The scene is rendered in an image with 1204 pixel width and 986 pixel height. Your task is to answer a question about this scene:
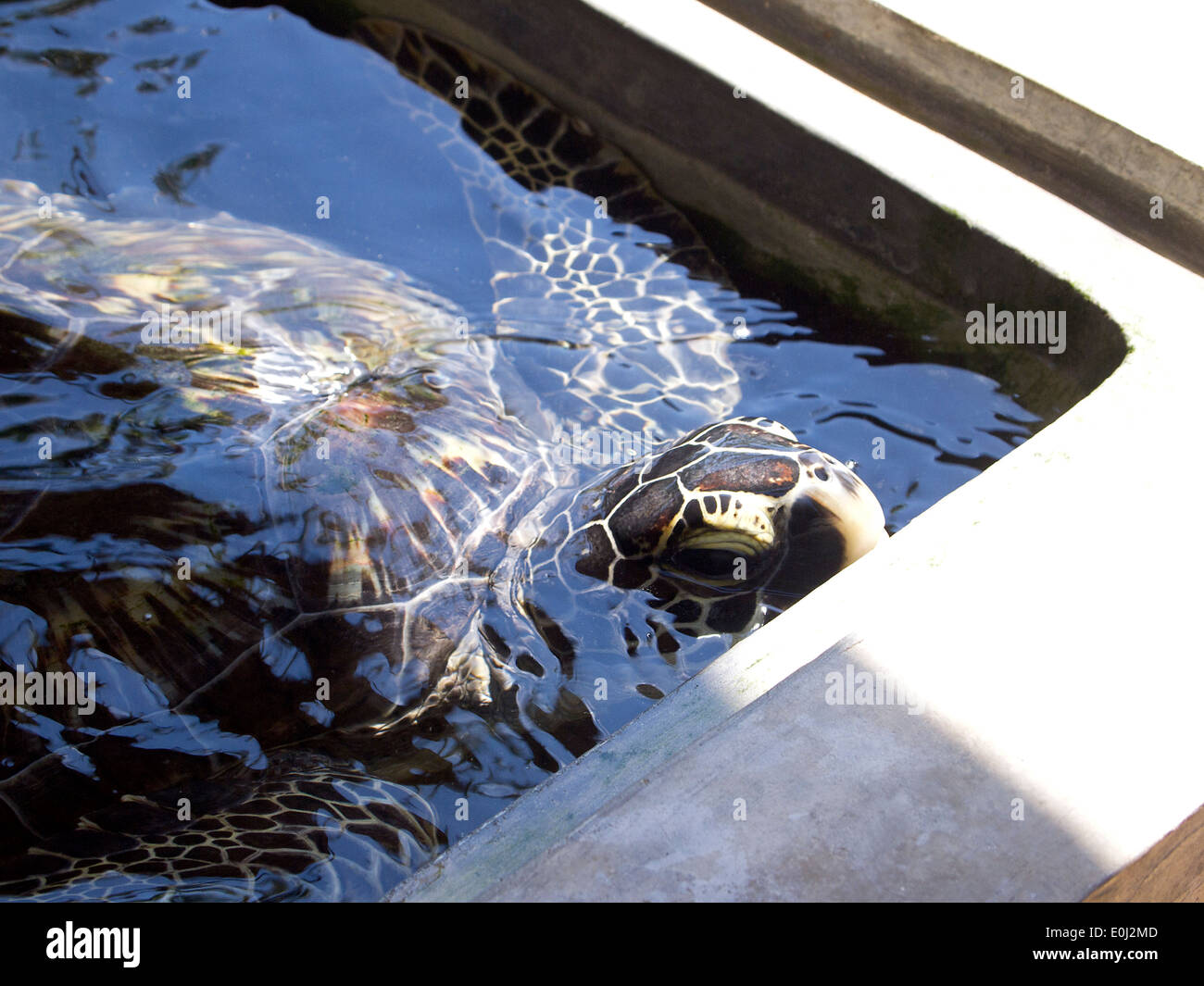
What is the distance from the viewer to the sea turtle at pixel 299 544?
1.65 metres

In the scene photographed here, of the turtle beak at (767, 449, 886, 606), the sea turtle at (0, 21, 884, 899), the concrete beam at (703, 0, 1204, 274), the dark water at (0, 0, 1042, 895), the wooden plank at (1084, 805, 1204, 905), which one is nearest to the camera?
the wooden plank at (1084, 805, 1204, 905)

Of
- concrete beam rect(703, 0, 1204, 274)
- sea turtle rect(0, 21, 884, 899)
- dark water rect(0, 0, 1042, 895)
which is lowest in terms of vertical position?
sea turtle rect(0, 21, 884, 899)

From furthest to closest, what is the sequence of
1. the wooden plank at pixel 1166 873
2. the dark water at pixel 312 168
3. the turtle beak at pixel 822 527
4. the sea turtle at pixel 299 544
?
the dark water at pixel 312 168
the turtle beak at pixel 822 527
the sea turtle at pixel 299 544
the wooden plank at pixel 1166 873

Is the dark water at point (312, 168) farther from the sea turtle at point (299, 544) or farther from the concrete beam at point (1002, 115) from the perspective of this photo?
the concrete beam at point (1002, 115)

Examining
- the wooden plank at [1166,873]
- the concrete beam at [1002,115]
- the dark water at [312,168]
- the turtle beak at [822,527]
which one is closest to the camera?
the wooden plank at [1166,873]

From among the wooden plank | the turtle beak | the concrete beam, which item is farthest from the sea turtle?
the concrete beam

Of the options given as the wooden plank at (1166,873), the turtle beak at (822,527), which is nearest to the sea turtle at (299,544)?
the turtle beak at (822,527)

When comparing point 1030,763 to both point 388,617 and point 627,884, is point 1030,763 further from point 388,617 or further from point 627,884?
point 388,617

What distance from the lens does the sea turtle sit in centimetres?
165

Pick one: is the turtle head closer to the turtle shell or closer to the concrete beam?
the turtle shell

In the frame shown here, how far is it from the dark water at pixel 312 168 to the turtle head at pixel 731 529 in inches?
16.2

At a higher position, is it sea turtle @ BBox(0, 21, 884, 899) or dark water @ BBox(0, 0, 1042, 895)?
dark water @ BBox(0, 0, 1042, 895)
